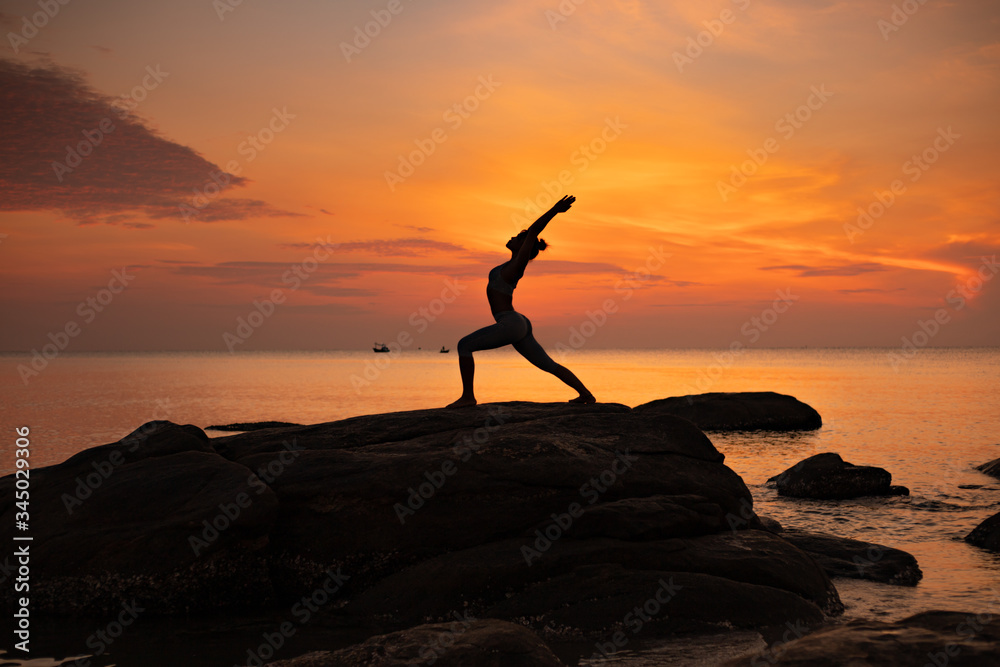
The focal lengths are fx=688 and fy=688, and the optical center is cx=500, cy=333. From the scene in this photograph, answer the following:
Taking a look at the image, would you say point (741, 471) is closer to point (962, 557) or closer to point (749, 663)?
point (962, 557)

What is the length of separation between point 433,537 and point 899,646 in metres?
6.01

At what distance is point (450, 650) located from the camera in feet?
20.8

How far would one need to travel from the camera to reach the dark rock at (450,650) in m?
6.24

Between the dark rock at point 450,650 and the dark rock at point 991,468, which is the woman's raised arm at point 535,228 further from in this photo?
the dark rock at point 991,468

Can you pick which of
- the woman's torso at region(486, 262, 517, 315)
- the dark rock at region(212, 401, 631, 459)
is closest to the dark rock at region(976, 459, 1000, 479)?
the dark rock at region(212, 401, 631, 459)

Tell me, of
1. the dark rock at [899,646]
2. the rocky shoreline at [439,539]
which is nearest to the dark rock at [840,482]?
the rocky shoreline at [439,539]

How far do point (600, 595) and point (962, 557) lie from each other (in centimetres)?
822

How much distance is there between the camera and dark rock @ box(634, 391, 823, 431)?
122ft

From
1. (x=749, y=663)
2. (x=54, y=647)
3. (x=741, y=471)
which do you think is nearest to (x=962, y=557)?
(x=749, y=663)

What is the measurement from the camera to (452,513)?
9906 millimetres

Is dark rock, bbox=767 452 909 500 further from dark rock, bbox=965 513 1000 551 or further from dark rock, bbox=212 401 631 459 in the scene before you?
dark rock, bbox=212 401 631 459

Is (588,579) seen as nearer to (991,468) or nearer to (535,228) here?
(535,228)

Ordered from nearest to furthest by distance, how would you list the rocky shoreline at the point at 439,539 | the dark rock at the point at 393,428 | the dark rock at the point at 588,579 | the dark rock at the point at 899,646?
1. the dark rock at the point at 899,646
2. the dark rock at the point at 588,579
3. the rocky shoreline at the point at 439,539
4. the dark rock at the point at 393,428

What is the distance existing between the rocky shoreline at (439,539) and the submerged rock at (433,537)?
1.0 inches
